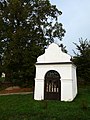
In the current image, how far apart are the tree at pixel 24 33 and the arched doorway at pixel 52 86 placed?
7986 mm

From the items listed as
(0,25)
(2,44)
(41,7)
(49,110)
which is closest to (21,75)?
(2,44)

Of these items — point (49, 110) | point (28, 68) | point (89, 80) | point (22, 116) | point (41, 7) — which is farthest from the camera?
point (41, 7)

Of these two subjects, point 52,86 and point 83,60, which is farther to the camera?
point 83,60

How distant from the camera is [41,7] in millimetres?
28109

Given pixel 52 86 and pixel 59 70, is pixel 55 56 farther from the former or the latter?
pixel 52 86

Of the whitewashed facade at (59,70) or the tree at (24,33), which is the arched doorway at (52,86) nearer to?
the whitewashed facade at (59,70)

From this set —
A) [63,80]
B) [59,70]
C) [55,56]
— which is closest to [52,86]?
[63,80]

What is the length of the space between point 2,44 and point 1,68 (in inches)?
113

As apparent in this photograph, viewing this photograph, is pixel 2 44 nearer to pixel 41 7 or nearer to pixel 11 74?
pixel 11 74

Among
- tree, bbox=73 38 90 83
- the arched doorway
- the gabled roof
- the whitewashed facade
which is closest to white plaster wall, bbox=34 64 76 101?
the whitewashed facade

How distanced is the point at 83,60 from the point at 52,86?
6320 millimetres

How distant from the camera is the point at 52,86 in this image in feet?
54.7

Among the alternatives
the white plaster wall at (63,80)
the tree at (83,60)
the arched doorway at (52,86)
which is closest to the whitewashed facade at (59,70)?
the white plaster wall at (63,80)

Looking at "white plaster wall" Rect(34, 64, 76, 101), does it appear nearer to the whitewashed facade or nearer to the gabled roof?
the whitewashed facade
